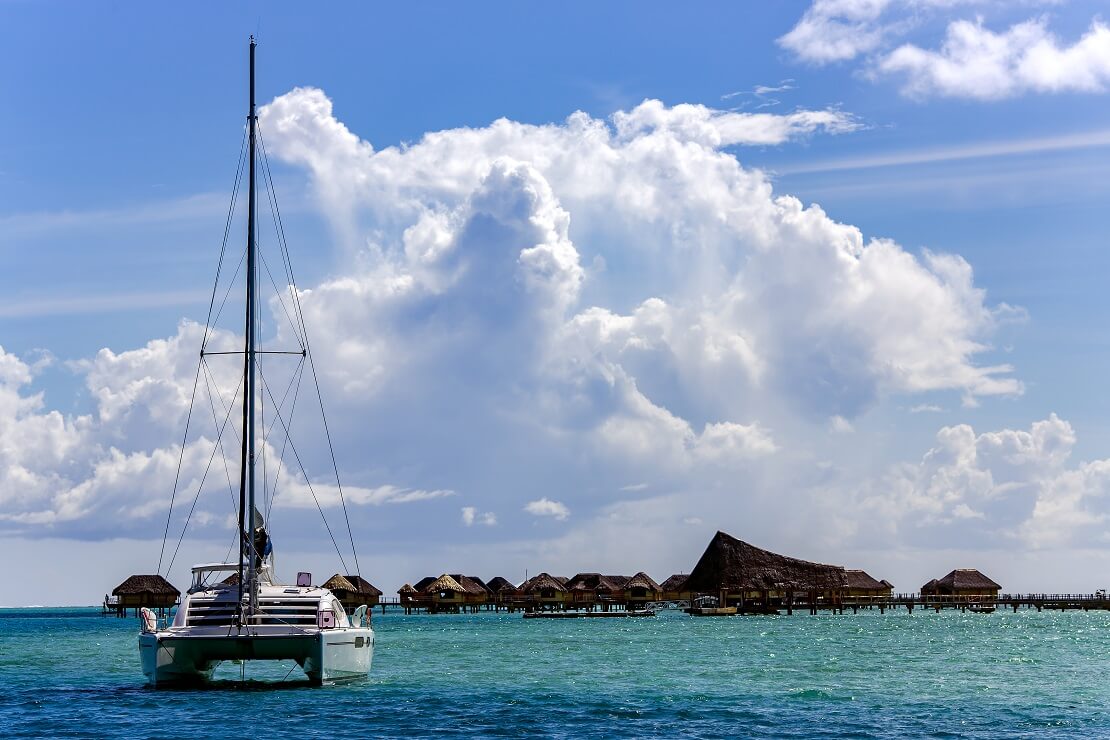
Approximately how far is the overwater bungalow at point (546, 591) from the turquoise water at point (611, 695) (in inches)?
3624

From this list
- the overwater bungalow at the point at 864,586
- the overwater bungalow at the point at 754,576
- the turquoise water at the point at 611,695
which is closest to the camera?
the turquoise water at the point at 611,695

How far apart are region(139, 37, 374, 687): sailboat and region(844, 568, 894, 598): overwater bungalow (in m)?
Answer: 122

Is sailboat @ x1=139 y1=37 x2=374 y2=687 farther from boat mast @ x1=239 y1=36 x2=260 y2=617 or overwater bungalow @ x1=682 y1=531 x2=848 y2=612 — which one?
overwater bungalow @ x1=682 y1=531 x2=848 y2=612

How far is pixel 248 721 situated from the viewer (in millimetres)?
32875

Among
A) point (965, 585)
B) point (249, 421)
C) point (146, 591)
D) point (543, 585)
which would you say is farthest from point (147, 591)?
point (249, 421)

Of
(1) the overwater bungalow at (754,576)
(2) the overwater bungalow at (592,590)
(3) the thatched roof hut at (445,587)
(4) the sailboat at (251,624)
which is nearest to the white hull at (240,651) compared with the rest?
(4) the sailboat at (251,624)

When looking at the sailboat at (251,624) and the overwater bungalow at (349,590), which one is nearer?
the sailboat at (251,624)

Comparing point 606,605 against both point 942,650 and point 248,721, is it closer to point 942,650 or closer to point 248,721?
point 942,650

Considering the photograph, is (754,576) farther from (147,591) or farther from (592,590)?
(147,591)

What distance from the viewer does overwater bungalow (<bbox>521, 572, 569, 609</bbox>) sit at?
163 metres

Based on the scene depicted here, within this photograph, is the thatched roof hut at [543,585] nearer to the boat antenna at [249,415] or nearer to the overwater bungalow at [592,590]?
the overwater bungalow at [592,590]

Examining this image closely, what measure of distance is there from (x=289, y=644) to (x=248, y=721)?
12.7ft

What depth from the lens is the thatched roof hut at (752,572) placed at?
468 ft

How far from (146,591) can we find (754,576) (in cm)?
6860
